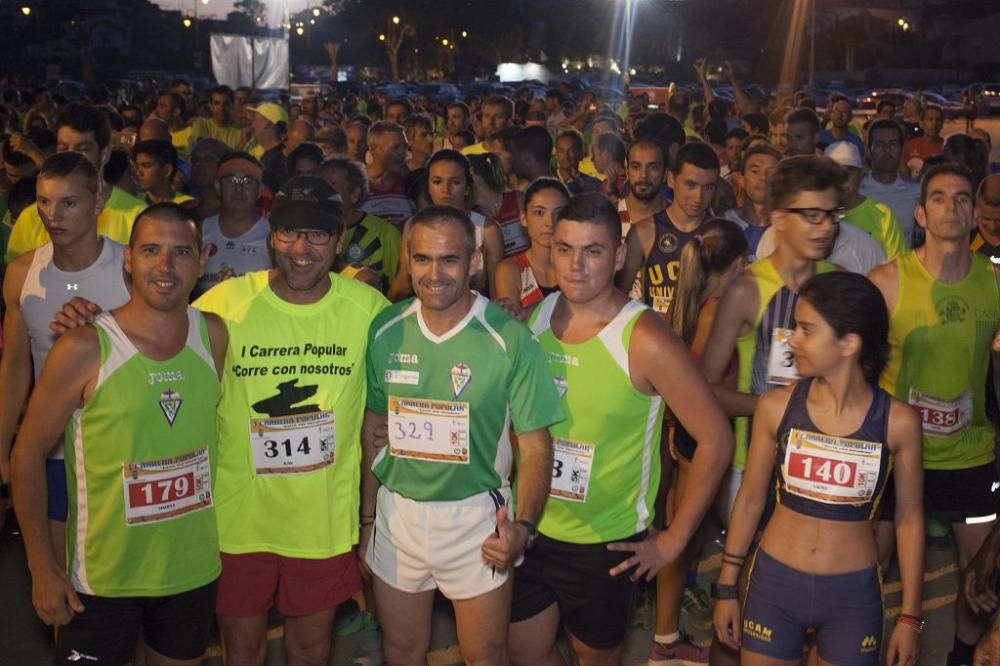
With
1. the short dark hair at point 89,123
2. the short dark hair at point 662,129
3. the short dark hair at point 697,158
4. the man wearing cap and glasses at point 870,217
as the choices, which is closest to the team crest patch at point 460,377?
the short dark hair at point 697,158

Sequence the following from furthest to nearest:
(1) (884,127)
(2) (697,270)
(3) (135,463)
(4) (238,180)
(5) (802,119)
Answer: (5) (802,119)
(1) (884,127)
(4) (238,180)
(2) (697,270)
(3) (135,463)

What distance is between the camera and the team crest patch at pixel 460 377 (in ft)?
13.1

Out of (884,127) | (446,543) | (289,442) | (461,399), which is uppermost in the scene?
(884,127)

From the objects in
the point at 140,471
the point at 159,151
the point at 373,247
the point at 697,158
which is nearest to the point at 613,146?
the point at 697,158

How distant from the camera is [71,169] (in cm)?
489

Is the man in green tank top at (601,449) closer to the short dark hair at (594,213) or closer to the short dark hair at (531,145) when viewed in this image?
the short dark hair at (594,213)

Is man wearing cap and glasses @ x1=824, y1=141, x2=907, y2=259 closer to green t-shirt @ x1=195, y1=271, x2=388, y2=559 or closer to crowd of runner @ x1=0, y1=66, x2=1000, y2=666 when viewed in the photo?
crowd of runner @ x1=0, y1=66, x2=1000, y2=666

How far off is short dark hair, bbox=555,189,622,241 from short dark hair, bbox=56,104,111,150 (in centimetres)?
377

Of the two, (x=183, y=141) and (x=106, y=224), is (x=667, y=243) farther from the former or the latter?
(x=183, y=141)

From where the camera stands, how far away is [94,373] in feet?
12.3

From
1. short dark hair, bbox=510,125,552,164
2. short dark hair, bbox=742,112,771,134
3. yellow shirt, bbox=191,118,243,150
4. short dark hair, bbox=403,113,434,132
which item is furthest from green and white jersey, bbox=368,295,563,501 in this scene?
yellow shirt, bbox=191,118,243,150

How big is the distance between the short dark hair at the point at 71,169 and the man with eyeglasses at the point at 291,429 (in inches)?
42.2

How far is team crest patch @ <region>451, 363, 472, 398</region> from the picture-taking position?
399 cm

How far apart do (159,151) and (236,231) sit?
69.0 inches
